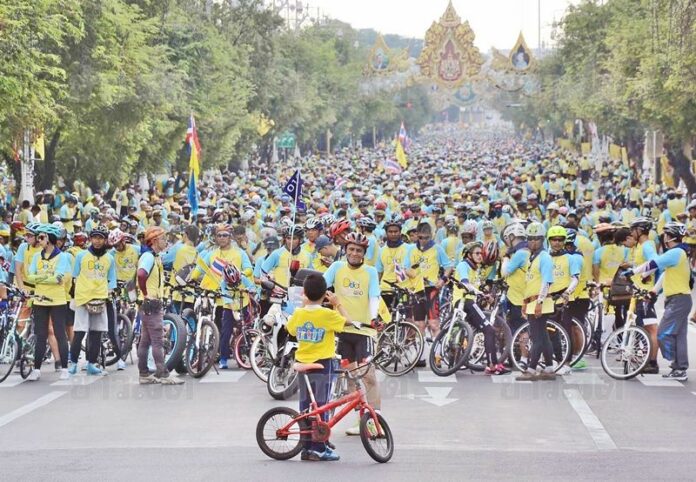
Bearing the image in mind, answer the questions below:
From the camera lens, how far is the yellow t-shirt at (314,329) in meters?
10.6

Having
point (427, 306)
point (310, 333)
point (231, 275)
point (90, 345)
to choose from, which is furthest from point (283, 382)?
point (310, 333)

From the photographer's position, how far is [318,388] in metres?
10.7

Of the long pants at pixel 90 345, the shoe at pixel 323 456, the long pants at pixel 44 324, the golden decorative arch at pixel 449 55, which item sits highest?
the golden decorative arch at pixel 449 55

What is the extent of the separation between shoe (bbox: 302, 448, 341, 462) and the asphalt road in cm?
9

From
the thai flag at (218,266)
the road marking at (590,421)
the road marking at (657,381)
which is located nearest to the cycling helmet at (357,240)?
the road marking at (590,421)

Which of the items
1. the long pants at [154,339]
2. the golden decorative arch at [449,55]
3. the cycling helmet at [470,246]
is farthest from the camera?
the golden decorative arch at [449,55]

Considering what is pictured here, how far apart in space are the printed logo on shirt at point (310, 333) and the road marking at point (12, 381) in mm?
5978

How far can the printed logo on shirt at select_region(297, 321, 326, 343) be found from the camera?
10594mm

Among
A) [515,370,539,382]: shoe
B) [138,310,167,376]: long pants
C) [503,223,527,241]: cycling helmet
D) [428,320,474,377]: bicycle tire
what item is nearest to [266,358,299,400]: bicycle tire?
[138,310,167,376]: long pants

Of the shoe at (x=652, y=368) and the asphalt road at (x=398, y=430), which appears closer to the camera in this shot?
the asphalt road at (x=398, y=430)

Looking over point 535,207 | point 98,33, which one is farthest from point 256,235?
point 98,33

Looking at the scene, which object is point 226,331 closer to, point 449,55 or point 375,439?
point 375,439

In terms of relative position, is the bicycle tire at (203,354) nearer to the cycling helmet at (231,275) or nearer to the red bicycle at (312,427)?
the cycling helmet at (231,275)

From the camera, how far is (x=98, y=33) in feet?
104
